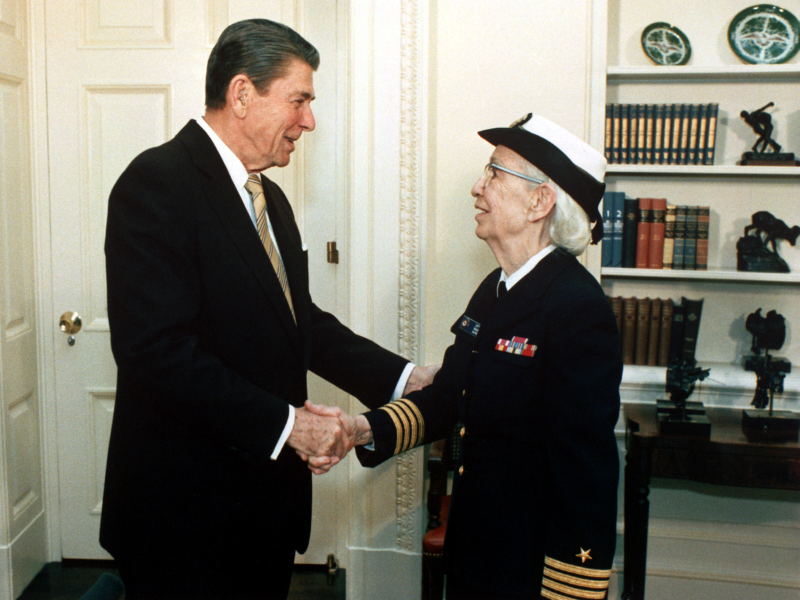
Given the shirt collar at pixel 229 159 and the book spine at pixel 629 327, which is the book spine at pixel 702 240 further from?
the shirt collar at pixel 229 159

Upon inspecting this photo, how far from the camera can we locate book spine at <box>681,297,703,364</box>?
2.51 meters

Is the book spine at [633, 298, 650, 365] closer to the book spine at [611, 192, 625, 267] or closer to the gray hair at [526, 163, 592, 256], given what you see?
the book spine at [611, 192, 625, 267]

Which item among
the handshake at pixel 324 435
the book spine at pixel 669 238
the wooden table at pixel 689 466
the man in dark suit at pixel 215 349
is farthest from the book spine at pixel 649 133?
the handshake at pixel 324 435

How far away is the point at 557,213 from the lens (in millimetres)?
1461

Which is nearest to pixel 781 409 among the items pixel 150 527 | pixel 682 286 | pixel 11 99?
pixel 682 286

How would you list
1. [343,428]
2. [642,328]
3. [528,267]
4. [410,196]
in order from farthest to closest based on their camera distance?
[642,328] < [410,196] < [343,428] < [528,267]

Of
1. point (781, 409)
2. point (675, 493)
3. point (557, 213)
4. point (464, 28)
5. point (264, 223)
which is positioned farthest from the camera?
point (675, 493)

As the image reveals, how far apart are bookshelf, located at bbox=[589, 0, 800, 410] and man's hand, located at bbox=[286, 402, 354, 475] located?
139 cm

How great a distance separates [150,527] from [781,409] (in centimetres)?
227

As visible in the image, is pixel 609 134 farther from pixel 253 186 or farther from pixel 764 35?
pixel 253 186

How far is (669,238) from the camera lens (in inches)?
101

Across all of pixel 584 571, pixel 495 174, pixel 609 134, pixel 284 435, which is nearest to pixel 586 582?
pixel 584 571

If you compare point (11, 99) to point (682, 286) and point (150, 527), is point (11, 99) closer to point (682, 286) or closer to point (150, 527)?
point (150, 527)

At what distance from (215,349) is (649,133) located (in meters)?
1.91
